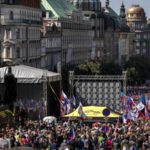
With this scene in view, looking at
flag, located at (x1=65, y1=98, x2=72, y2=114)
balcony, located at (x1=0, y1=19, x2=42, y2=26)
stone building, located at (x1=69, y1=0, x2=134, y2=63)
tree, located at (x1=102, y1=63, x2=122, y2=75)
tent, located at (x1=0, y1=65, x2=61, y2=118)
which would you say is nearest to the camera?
flag, located at (x1=65, y1=98, x2=72, y2=114)

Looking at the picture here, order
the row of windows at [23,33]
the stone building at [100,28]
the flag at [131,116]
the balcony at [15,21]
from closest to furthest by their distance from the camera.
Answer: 1. the flag at [131,116]
2. the balcony at [15,21]
3. the row of windows at [23,33]
4. the stone building at [100,28]

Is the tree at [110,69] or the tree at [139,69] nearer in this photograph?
the tree at [110,69]

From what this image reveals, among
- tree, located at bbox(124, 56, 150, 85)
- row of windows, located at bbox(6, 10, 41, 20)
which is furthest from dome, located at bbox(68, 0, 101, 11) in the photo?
row of windows, located at bbox(6, 10, 41, 20)

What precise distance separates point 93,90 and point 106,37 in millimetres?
122613

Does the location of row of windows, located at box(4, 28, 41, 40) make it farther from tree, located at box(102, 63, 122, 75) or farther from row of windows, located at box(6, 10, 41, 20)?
tree, located at box(102, 63, 122, 75)

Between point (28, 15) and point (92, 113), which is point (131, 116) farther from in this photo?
point (28, 15)

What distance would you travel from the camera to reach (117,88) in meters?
64.4

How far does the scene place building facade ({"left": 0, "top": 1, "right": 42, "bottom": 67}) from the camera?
8975 cm

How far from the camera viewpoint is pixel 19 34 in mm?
94438

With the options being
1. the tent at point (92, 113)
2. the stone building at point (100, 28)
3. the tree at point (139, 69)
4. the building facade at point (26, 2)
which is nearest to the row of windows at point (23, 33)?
the building facade at point (26, 2)

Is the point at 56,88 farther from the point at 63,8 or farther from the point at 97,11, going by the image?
the point at 97,11

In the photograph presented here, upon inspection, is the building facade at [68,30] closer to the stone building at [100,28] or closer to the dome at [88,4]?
the stone building at [100,28]

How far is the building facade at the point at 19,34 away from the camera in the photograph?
8975 centimetres

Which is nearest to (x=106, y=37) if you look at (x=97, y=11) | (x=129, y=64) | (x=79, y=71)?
(x=97, y=11)
